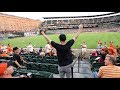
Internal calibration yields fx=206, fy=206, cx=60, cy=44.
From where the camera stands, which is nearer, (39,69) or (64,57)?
(64,57)

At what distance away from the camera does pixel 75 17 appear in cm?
516

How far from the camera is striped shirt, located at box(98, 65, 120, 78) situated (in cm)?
339

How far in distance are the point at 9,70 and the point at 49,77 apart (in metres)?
1.13

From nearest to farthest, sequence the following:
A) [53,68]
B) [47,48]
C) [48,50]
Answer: [53,68] → [47,48] → [48,50]

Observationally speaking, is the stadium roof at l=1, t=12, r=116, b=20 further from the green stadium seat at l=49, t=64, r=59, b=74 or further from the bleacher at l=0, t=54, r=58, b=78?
the green stadium seat at l=49, t=64, r=59, b=74

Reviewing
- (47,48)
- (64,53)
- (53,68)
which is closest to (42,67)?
(53,68)

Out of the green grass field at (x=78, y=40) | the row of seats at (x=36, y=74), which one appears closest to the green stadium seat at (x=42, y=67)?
the row of seats at (x=36, y=74)

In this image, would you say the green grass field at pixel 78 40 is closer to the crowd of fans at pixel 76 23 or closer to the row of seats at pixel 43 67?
the crowd of fans at pixel 76 23

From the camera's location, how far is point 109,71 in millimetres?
3414

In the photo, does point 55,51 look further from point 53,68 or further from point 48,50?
point 48,50

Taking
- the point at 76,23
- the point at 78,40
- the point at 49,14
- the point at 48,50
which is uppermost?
the point at 49,14

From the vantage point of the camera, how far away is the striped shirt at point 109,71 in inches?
134
